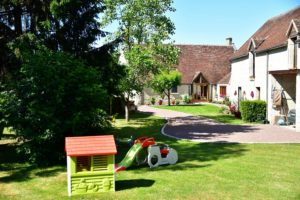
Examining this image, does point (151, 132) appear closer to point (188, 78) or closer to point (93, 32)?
point (93, 32)

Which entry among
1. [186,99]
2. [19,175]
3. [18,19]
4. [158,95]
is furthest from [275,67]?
[158,95]

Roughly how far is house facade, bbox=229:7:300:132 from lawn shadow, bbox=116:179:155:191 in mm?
13943

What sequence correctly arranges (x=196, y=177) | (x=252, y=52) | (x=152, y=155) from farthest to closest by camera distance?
(x=252, y=52), (x=152, y=155), (x=196, y=177)

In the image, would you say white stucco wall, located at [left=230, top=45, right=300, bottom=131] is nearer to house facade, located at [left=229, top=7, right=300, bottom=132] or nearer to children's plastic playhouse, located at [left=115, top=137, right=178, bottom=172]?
house facade, located at [left=229, top=7, right=300, bottom=132]

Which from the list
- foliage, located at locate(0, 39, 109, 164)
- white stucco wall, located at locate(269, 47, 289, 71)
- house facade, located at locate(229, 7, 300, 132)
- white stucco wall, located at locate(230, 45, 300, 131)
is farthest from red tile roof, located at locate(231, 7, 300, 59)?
foliage, located at locate(0, 39, 109, 164)

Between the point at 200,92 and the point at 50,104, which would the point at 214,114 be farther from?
the point at 50,104

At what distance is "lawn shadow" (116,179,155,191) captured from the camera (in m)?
10.7

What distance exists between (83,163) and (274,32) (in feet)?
78.0

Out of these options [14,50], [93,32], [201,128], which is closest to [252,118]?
[201,128]

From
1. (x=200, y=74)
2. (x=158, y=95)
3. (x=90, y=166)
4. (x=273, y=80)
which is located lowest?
(x=90, y=166)

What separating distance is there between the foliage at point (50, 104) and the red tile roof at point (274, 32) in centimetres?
1575

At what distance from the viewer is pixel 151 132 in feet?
72.9

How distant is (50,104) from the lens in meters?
13.8

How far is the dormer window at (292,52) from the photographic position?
76.4ft
